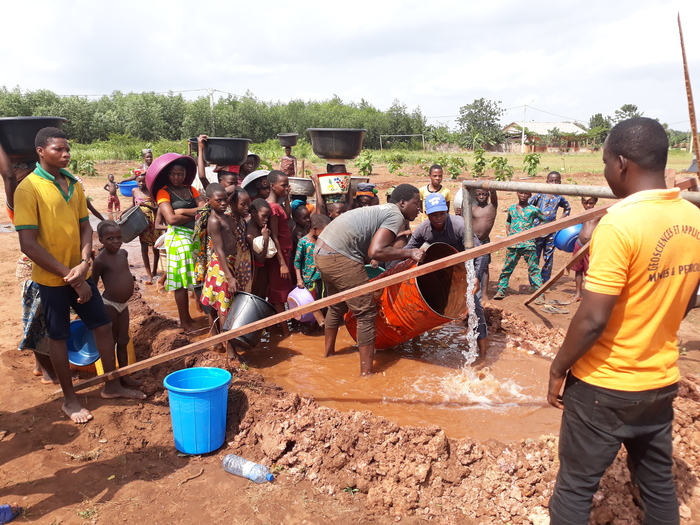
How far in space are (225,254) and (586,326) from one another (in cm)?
346

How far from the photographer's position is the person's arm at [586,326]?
6.02 feet

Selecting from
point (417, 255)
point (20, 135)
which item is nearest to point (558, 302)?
point (417, 255)

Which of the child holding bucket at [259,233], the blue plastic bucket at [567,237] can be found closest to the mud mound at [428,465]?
the child holding bucket at [259,233]

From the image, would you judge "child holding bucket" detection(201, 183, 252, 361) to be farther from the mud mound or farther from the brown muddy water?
the mud mound

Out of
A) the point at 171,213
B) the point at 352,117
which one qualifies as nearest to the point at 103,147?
the point at 352,117

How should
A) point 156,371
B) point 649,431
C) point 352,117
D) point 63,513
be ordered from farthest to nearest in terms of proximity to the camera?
1. point 352,117
2. point 156,371
3. point 63,513
4. point 649,431

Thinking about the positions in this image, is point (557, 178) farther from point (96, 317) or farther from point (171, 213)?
point (96, 317)

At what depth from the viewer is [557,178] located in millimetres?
7441

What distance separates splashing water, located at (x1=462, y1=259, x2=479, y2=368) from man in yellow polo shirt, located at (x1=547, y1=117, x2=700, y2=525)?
2197 millimetres

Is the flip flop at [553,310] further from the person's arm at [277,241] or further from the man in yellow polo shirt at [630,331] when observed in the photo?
the man in yellow polo shirt at [630,331]

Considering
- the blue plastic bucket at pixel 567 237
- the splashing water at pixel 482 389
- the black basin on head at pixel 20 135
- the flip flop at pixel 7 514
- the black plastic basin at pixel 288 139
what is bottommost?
the splashing water at pixel 482 389

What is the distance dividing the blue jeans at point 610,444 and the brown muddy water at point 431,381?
1.52 meters

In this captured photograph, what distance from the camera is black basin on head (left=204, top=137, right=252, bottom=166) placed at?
5.79m

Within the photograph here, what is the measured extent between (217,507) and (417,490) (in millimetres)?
→ 1098
